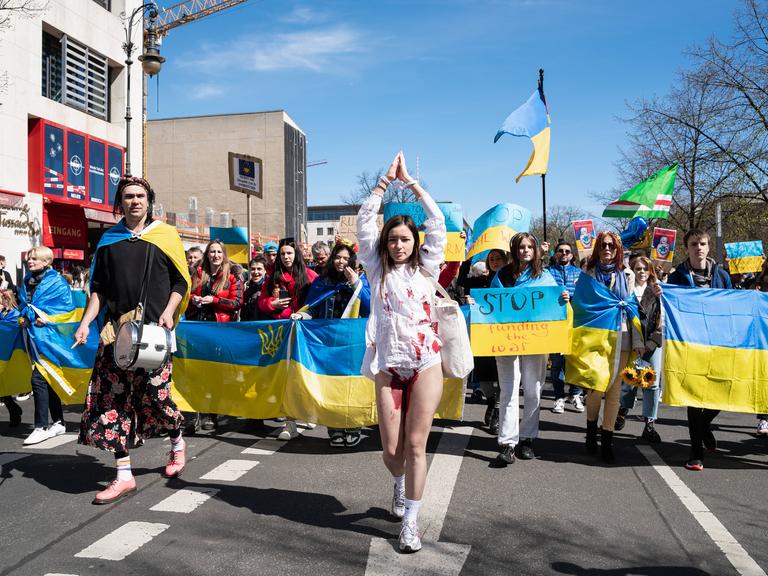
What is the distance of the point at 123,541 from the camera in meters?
3.94

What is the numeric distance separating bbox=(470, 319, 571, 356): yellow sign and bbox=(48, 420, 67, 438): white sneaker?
4107 mm

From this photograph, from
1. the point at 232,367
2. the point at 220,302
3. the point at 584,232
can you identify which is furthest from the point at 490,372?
the point at 584,232

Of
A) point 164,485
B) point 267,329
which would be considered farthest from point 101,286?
point 267,329

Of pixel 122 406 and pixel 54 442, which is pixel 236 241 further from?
pixel 122 406

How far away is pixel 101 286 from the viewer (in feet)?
16.4

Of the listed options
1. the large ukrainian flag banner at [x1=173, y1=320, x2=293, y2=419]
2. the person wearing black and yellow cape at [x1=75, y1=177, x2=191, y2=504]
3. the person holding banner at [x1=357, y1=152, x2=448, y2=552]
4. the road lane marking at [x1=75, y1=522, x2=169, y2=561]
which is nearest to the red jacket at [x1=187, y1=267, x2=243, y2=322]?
the large ukrainian flag banner at [x1=173, y1=320, x2=293, y2=419]

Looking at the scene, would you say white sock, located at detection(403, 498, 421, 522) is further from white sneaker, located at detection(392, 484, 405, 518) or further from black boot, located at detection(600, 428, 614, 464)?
black boot, located at detection(600, 428, 614, 464)

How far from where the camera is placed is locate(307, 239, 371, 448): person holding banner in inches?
265

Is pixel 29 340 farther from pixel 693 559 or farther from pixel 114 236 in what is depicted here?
pixel 693 559

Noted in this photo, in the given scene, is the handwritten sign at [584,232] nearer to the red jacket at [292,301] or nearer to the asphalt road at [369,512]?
the asphalt road at [369,512]

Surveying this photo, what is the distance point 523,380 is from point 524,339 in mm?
364

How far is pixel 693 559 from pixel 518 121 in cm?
691

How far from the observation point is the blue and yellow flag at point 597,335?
5.98m

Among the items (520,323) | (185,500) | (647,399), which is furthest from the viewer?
(647,399)
